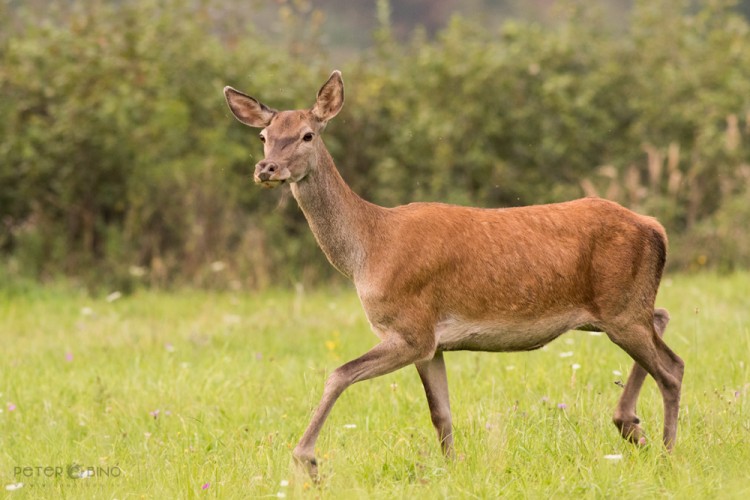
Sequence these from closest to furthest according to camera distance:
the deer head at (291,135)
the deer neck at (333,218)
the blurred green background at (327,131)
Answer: the deer head at (291,135) → the deer neck at (333,218) → the blurred green background at (327,131)

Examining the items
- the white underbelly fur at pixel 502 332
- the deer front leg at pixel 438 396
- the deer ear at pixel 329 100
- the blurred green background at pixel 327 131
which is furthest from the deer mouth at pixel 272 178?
the blurred green background at pixel 327 131

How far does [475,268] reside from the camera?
229 inches

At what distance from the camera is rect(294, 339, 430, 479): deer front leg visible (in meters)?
5.33

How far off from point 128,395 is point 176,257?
253 inches

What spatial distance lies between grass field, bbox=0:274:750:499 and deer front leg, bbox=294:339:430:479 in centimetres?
10

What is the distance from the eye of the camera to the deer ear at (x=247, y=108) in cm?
604

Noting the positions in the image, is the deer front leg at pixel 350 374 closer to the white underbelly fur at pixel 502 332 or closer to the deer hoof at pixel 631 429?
the white underbelly fur at pixel 502 332

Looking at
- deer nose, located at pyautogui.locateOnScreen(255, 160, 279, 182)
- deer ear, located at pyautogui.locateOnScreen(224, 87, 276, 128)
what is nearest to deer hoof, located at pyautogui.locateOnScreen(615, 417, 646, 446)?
deer nose, located at pyautogui.locateOnScreen(255, 160, 279, 182)

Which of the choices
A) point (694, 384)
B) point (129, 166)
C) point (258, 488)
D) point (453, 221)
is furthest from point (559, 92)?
point (258, 488)

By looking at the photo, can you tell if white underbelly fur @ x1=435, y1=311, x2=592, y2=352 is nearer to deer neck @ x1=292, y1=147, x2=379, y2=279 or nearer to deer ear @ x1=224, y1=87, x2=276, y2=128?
deer neck @ x1=292, y1=147, x2=379, y2=279

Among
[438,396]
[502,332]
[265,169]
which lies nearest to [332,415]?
[438,396]

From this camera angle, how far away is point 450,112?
14.9m

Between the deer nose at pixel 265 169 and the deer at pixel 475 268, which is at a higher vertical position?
the deer nose at pixel 265 169

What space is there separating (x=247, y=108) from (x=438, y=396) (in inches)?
69.8
